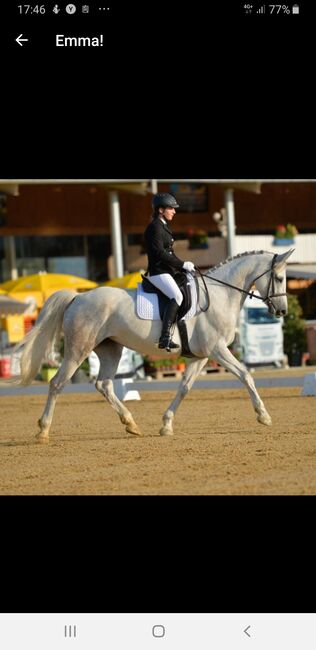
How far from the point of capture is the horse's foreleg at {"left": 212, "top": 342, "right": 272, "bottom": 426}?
11.3m

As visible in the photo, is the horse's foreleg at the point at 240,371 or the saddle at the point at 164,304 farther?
the saddle at the point at 164,304

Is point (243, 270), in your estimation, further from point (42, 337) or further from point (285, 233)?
point (285, 233)

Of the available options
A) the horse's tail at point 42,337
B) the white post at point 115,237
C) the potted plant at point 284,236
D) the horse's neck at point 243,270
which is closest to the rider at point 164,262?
the horse's neck at point 243,270

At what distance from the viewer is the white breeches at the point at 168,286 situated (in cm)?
1140

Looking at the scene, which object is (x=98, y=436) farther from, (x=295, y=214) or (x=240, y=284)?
(x=295, y=214)

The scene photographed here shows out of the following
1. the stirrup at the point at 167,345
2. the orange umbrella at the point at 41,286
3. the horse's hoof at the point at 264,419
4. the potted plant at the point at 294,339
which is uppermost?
the stirrup at the point at 167,345

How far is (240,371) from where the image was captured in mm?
11336

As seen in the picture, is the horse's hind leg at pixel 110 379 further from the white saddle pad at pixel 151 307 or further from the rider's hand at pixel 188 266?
the rider's hand at pixel 188 266

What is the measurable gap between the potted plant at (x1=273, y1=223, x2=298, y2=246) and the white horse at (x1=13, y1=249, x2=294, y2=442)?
27389 mm

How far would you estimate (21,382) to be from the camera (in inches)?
471

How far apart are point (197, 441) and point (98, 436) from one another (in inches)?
61.0

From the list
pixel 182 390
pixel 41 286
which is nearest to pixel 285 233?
pixel 41 286

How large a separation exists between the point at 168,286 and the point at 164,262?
0.25 meters

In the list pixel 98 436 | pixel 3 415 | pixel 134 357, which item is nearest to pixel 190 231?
pixel 134 357
